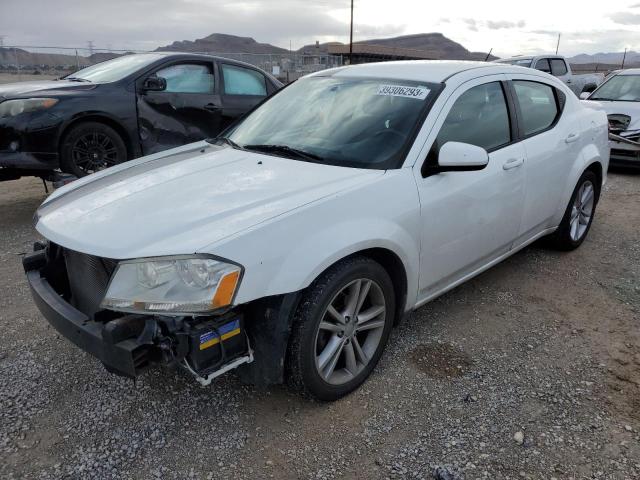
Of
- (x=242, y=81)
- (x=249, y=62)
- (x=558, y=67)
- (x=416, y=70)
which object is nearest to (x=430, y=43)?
(x=249, y=62)

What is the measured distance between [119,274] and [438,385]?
68.3 inches

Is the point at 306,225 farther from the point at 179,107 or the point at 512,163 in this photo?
the point at 179,107

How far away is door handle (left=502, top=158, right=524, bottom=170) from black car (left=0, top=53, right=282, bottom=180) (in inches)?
159

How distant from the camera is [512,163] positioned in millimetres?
3430

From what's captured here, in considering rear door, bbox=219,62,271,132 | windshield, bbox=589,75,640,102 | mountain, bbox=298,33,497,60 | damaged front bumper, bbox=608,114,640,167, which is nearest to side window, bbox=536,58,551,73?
windshield, bbox=589,75,640,102

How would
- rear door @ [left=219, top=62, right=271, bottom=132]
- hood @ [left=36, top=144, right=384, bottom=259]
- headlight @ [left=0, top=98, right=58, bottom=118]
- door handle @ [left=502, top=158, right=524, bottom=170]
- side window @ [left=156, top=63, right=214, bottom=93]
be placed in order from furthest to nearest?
rear door @ [left=219, top=62, right=271, bottom=132], side window @ [left=156, top=63, right=214, bottom=93], headlight @ [left=0, top=98, right=58, bottom=118], door handle @ [left=502, top=158, right=524, bottom=170], hood @ [left=36, top=144, right=384, bottom=259]

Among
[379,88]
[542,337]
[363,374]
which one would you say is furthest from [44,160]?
[542,337]

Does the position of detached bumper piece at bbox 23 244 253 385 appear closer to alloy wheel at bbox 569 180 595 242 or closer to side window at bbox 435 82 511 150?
side window at bbox 435 82 511 150

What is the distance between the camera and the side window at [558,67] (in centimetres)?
1378

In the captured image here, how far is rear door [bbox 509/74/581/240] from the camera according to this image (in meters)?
3.69

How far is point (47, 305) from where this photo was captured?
244cm

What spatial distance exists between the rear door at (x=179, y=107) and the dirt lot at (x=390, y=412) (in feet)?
9.52

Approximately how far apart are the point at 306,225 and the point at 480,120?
1.69 m

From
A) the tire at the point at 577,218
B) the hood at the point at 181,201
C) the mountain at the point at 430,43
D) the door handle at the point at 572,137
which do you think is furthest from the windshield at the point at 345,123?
the mountain at the point at 430,43
